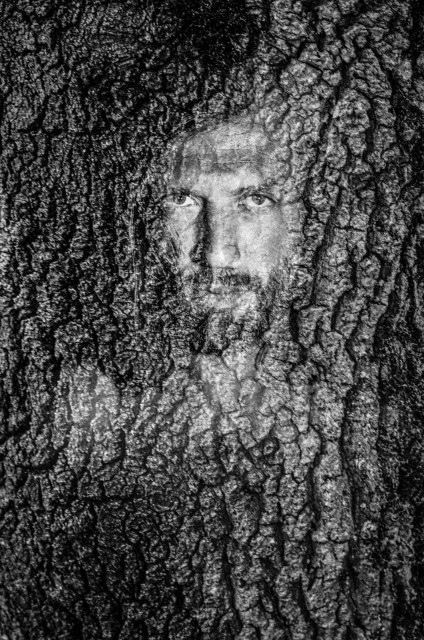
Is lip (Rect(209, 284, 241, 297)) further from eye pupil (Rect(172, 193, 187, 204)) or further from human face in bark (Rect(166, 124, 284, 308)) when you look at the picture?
eye pupil (Rect(172, 193, 187, 204))

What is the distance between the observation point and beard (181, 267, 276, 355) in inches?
58.9

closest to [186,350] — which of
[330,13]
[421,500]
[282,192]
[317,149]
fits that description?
[282,192]

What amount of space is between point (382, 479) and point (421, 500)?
13 centimetres

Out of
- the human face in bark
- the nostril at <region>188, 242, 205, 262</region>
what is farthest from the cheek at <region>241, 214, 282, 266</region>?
the nostril at <region>188, 242, 205, 262</region>

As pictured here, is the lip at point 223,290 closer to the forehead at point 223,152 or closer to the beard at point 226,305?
the beard at point 226,305

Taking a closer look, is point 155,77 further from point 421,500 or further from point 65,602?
point 65,602

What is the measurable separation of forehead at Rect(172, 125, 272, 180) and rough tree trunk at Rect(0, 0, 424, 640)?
55 millimetres

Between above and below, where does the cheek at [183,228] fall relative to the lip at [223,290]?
above

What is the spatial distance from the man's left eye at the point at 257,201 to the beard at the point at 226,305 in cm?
18

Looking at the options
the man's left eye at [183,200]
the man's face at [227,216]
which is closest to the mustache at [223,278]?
the man's face at [227,216]

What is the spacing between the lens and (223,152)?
1.46m

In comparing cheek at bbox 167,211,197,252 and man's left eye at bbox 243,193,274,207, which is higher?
man's left eye at bbox 243,193,274,207

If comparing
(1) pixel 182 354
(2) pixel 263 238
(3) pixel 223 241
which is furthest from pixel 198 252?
(1) pixel 182 354

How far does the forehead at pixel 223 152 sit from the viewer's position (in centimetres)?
145
